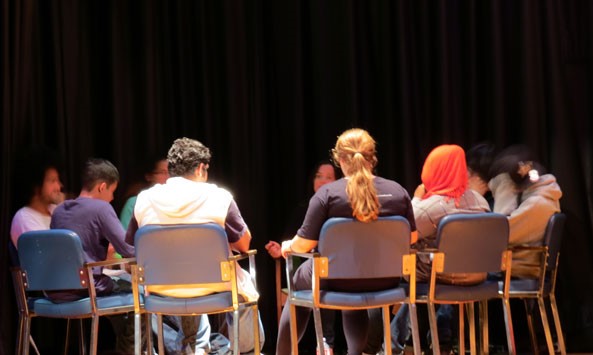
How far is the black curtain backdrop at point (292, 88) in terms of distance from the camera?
5.55 meters

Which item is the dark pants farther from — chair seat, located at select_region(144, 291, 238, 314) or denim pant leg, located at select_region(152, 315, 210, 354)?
denim pant leg, located at select_region(152, 315, 210, 354)

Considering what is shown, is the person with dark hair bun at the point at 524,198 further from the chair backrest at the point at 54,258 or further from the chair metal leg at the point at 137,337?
the chair backrest at the point at 54,258

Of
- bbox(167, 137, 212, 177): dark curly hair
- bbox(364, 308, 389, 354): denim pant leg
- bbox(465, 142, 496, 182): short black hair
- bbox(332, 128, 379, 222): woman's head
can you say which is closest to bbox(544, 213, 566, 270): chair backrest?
bbox(465, 142, 496, 182): short black hair

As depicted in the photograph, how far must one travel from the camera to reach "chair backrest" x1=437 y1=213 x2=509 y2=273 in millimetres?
4168

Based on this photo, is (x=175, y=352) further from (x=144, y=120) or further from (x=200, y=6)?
(x=200, y=6)

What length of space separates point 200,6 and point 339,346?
108 inches

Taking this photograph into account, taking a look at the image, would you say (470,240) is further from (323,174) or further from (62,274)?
(62,274)

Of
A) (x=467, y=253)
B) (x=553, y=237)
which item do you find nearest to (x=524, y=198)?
(x=553, y=237)

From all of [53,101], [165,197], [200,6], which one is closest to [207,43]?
[200,6]

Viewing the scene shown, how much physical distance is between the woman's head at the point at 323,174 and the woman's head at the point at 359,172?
156 centimetres

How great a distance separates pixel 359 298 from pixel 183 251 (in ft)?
2.97

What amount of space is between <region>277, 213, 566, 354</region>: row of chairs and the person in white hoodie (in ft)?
1.07

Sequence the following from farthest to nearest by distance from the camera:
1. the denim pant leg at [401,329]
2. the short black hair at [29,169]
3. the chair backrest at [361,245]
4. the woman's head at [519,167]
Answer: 1. the short black hair at [29,169]
2. the woman's head at [519,167]
3. the denim pant leg at [401,329]
4. the chair backrest at [361,245]

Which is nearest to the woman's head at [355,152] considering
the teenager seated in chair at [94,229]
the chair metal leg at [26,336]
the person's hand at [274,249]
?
the teenager seated in chair at [94,229]
